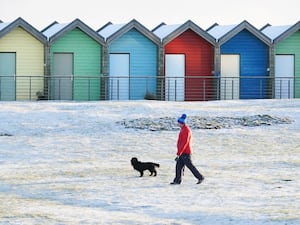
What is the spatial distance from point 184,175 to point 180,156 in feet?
5.75

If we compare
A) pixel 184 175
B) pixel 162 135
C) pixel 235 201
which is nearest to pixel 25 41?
pixel 162 135

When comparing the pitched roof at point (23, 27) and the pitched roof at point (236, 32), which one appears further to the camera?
the pitched roof at point (236, 32)

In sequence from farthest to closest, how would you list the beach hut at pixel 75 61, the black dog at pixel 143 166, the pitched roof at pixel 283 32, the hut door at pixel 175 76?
the pitched roof at pixel 283 32, the hut door at pixel 175 76, the beach hut at pixel 75 61, the black dog at pixel 143 166

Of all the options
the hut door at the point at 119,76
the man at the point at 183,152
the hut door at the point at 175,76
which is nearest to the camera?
the man at the point at 183,152

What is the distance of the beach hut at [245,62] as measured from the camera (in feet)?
147

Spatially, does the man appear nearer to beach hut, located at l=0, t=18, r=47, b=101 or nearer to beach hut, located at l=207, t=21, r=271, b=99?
beach hut, located at l=0, t=18, r=47, b=101

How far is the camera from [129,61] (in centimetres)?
4341

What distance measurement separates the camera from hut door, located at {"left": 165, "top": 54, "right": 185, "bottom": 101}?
144 ft

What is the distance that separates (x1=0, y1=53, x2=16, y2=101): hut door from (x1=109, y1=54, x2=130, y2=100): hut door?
4.43 m

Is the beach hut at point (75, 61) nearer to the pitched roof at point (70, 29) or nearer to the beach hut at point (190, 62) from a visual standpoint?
the pitched roof at point (70, 29)

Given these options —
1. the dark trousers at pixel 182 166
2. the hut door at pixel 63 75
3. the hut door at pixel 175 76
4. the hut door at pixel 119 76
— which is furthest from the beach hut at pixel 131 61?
the dark trousers at pixel 182 166

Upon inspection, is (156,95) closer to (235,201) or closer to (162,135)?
(162,135)

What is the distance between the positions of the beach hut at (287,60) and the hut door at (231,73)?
1852mm

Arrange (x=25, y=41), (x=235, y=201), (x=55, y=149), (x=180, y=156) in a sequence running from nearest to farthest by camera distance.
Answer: (x=235, y=201), (x=180, y=156), (x=55, y=149), (x=25, y=41)
